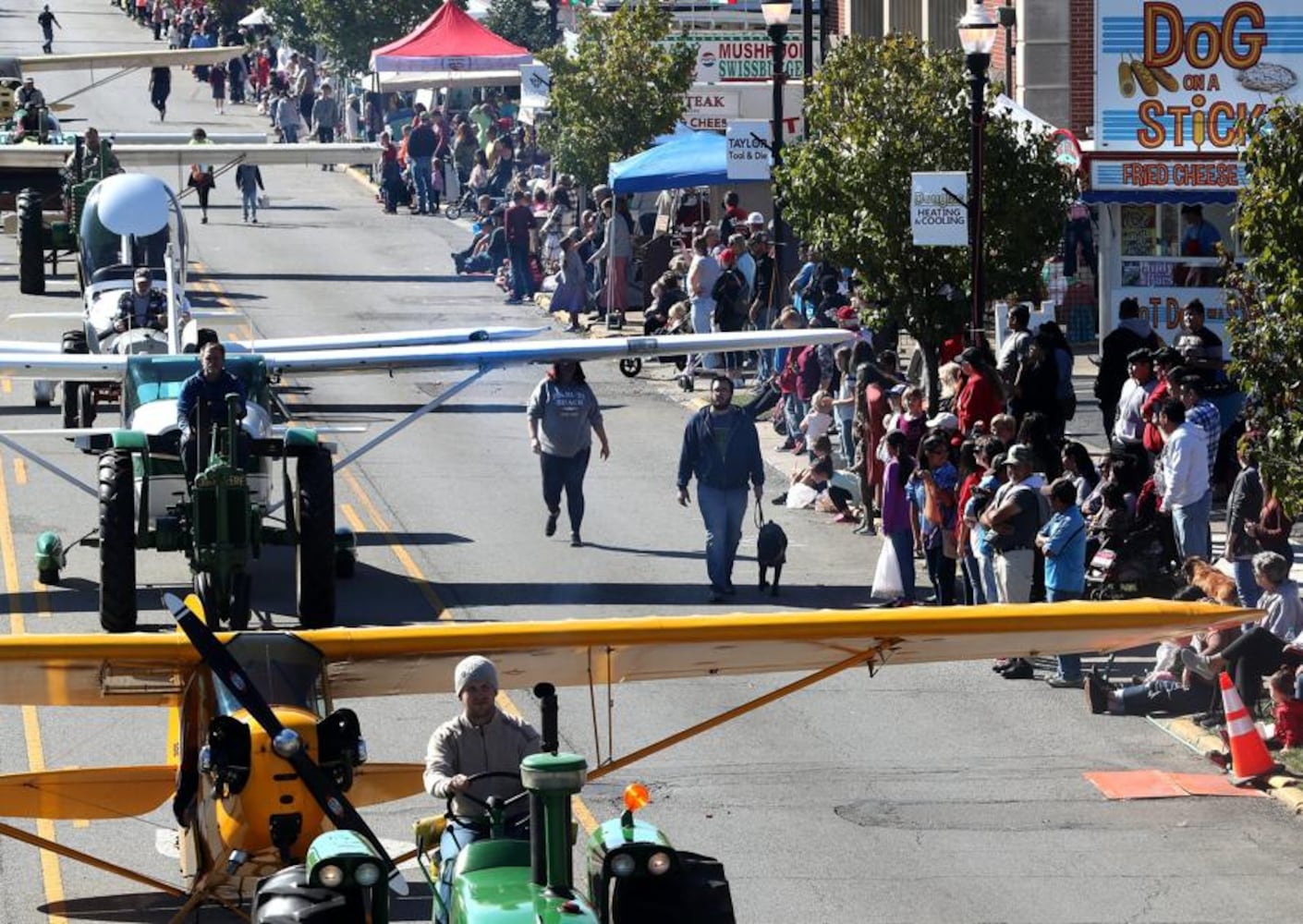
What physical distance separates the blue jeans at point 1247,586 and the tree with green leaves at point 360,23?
4308 centimetres

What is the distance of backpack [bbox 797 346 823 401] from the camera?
24.8 metres

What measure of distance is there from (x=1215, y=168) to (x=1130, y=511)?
8.04 m

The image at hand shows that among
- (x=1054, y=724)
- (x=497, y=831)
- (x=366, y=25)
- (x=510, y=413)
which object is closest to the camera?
(x=497, y=831)

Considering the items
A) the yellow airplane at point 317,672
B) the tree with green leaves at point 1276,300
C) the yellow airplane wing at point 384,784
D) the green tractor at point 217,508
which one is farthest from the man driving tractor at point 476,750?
the green tractor at point 217,508

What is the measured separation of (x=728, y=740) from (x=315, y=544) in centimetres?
390

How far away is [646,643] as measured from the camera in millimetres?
10570

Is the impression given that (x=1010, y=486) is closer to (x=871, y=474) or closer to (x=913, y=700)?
(x=913, y=700)

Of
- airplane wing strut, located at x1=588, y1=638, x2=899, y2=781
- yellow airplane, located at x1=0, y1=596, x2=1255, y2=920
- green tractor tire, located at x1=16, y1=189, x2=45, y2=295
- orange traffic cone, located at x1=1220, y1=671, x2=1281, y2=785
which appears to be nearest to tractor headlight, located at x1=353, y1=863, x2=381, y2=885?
yellow airplane, located at x1=0, y1=596, x2=1255, y2=920

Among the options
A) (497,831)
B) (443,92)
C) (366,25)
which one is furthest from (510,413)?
(366,25)

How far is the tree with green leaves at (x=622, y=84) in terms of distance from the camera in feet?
119

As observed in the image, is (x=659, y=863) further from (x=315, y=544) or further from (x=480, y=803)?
(x=315, y=544)

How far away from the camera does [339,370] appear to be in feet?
70.6

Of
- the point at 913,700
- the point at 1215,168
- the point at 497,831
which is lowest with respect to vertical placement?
the point at 913,700

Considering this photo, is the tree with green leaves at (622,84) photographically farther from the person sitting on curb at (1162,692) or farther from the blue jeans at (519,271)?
the person sitting on curb at (1162,692)
